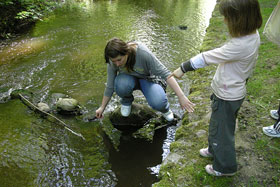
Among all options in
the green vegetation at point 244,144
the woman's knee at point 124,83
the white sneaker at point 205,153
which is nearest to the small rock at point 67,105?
the woman's knee at point 124,83

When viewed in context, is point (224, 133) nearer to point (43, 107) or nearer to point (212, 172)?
point (212, 172)

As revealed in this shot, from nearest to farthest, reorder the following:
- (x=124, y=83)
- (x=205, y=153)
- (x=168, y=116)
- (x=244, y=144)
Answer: (x=205, y=153) → (x=244, y=144) → (x=124, y=83) → (x=168, y=116)

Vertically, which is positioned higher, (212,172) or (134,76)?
(134,76)

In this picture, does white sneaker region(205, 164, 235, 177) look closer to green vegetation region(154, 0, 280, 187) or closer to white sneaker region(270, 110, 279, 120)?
green vegetation region(154, 0, 280, 187)

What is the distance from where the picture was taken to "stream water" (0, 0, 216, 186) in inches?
95.8

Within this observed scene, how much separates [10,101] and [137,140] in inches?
86.5

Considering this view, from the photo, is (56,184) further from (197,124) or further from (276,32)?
(276,32)

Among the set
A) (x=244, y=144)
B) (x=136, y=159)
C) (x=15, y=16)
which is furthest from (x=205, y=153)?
(x=15, y=16)

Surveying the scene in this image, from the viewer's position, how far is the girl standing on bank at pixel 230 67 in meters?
1.47

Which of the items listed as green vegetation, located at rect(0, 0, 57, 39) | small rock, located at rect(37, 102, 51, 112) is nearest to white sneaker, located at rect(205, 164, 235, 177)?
small rock, located at rect(37, 102, 51, 112)

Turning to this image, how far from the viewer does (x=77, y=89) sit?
4.15 meters

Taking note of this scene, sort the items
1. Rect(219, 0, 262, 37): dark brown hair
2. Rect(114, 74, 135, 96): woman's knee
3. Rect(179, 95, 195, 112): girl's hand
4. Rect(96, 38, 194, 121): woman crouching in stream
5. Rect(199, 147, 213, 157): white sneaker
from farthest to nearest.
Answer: Rect(114, 74, 135, 96): woman's knee
Rect(96, 38, 194, 121): woman crouching in stream
Rect(179, 95, 195, 112): girl's hand
Rect(199, 147, 213, 157): white sneaker
Rect(219, 0, 262, 37): dark brown hair

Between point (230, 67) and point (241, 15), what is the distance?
0.34m

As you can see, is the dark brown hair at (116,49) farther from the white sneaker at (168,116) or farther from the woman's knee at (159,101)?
the white sneaker at (168,116)
